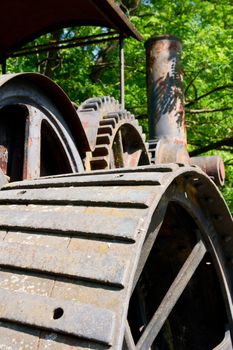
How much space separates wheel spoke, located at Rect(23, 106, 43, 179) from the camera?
3.11 metres

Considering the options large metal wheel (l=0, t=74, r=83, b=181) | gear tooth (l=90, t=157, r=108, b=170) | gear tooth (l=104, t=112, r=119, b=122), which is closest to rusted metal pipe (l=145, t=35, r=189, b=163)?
gear tooth (l=104, t=112, r=119, b=122)

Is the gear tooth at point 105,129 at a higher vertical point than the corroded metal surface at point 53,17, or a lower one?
lower

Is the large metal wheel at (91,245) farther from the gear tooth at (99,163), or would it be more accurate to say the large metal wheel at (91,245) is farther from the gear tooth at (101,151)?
the gear tooth at (101,151)

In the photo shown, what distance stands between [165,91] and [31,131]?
131 inches

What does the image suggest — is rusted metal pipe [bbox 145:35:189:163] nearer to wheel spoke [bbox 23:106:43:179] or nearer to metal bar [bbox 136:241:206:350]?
wheel spoke [bbox 23:106:43:179]

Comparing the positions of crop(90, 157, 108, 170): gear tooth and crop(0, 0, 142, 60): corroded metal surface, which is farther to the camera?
crop(0, 0, 142, 60): corroded metal surface

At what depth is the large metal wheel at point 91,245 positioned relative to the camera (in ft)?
5.38

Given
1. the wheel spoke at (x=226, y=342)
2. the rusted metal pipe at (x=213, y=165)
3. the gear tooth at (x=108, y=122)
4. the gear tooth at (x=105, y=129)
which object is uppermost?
the gear tooth at (x=108, y=122)

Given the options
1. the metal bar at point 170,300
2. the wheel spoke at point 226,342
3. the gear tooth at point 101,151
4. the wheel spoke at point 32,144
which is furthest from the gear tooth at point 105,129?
the wheel spoke at point 226,342

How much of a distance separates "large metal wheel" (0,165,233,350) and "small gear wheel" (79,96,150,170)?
3.82ft

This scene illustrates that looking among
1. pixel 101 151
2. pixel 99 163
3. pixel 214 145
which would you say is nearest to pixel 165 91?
pixel 101 151

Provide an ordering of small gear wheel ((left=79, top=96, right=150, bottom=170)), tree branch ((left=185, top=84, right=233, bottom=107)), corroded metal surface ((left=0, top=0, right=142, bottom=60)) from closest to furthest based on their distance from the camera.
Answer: small gear wheel ((left=79, top=96, right=150, bottom=170)) → corroded metal surface ((left=0, top=0, right=142, bottom=60)) → tree branch ((left=185, top=84, right=233, bottom=107))

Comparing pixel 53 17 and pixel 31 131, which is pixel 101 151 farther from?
pixel 53 17

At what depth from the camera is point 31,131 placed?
3.15 meters
